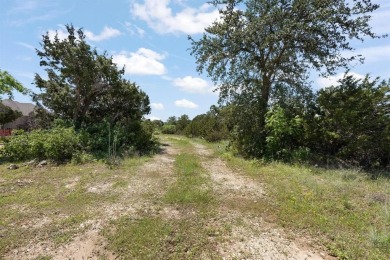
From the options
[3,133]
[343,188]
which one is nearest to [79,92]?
[343,188]

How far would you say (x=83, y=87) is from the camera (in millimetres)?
14750

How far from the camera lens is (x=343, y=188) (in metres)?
7.27

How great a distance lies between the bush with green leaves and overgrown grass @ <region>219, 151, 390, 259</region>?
781cm

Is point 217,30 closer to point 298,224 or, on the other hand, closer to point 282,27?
point 282,27

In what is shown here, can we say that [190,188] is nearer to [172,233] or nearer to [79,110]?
[172,233]

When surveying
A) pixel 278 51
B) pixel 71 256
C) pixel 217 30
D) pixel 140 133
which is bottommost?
pixel 71 256

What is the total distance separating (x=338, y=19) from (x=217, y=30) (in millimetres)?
5044

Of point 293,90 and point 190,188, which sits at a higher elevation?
point 293,90

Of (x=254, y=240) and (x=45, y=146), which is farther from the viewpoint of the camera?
(x=45, y=146)

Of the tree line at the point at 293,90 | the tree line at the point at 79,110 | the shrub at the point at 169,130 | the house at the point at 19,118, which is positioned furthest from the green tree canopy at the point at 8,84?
the shrub at the point at 169,130

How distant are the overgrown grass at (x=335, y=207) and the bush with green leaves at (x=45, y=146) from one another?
7807 millimetres

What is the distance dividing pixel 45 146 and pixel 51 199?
5786mm

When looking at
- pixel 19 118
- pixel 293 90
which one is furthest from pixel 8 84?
pixel 19 118

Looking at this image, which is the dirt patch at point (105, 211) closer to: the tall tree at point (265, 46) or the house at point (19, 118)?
the tall tree at point (265, 46)
